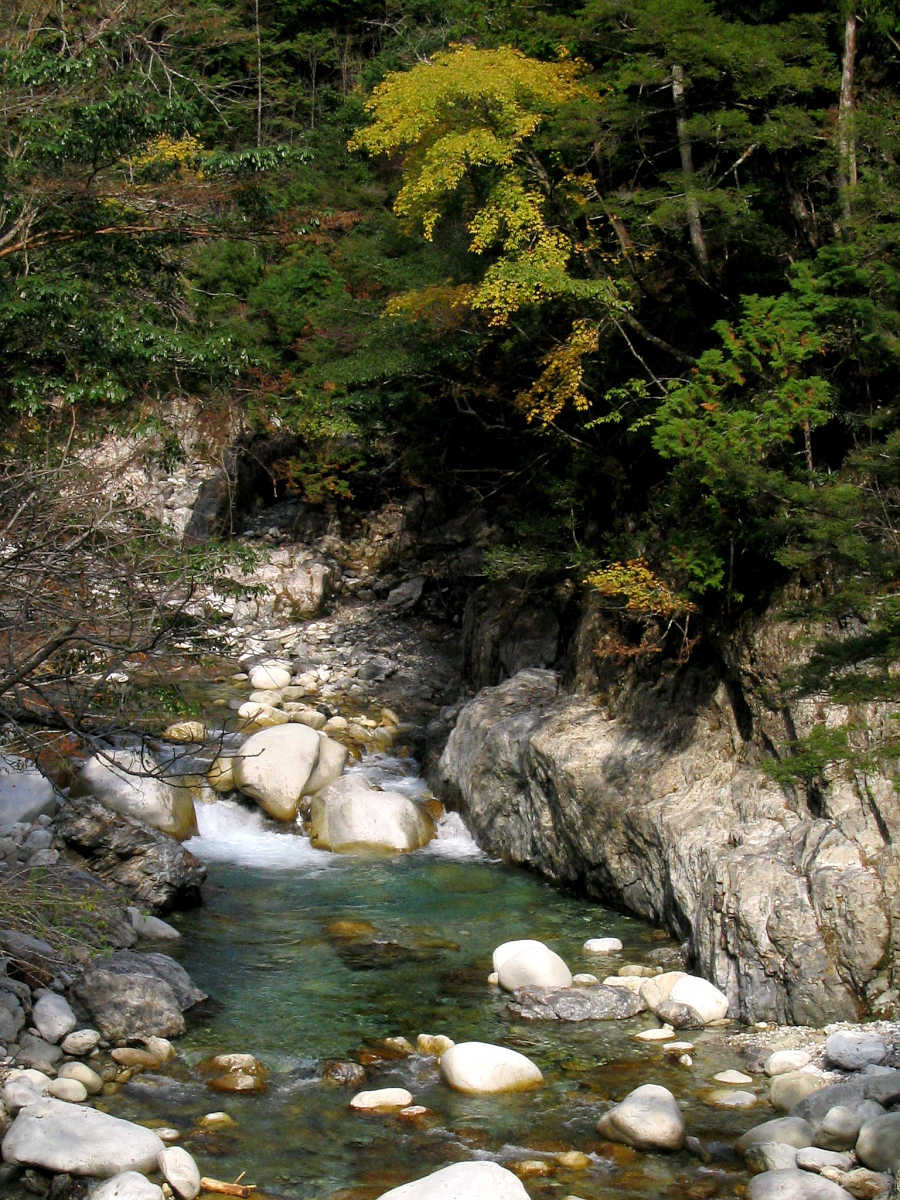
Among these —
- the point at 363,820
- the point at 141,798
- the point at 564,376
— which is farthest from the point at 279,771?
the point at 564,376

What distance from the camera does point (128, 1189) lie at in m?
5.28

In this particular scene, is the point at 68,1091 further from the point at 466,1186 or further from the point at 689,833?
the point at 689,833

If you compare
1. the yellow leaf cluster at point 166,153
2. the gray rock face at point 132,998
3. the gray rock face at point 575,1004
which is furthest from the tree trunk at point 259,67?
the gray rock face at point 575,1004

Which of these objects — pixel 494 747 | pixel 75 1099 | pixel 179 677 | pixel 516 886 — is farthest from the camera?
pixel 179 677

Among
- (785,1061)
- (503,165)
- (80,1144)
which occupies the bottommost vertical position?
(80,1144)

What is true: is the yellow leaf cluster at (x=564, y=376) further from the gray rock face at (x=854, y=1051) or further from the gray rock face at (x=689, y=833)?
the gray rock face at (x=854, y=1051)

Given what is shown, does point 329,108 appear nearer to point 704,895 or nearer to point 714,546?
point 714,546

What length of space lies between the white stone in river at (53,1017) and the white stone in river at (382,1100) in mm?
1902

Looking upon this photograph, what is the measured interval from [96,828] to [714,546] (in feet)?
19.1

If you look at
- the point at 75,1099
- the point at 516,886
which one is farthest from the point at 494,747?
the point at 75,1099

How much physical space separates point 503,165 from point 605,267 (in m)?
1.51

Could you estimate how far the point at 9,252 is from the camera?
9.74m

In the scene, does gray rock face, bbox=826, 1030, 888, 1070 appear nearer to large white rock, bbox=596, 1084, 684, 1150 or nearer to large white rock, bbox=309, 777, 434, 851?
large white rock, bbox=596, 1084, 684, 1150

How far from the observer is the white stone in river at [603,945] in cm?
907
